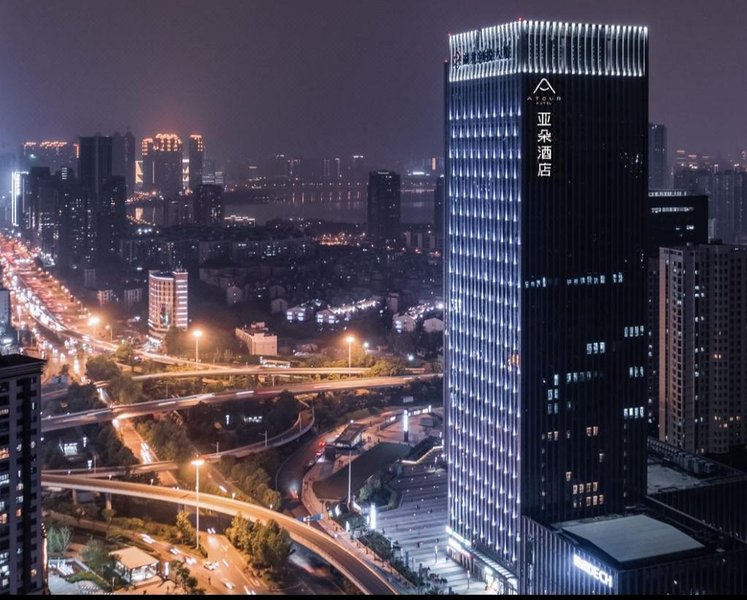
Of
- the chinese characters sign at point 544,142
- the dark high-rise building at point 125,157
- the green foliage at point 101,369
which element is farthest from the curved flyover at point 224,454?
the dark high-rise building at point 125,157

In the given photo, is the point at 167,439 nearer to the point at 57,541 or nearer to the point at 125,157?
the point at 57,541

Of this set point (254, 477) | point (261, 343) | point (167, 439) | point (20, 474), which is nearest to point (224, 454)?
point (167, 439)

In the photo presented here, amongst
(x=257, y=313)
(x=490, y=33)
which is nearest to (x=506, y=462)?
(x=490, y=33)

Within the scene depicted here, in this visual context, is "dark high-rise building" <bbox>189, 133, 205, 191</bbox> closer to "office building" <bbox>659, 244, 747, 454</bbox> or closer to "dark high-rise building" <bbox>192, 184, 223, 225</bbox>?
"dark high-rise building" <bbox>192, 184, 223, 225</bbox>

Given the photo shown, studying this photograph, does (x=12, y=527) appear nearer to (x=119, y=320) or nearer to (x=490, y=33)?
(x=490, y=33)

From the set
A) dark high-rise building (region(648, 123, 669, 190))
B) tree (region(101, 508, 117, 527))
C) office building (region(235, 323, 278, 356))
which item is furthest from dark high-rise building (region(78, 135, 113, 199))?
tree (region(101, 508, 117, 527))
